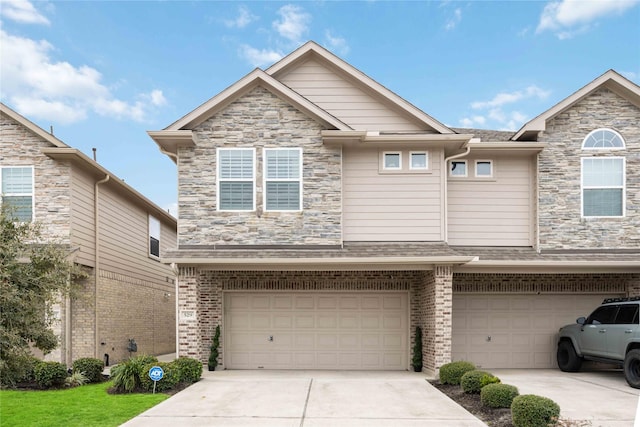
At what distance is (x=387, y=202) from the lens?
13.3m

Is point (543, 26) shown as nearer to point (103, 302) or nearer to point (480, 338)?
point (480, 338)

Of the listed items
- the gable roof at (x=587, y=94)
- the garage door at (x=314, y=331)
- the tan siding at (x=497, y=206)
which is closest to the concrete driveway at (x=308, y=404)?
the garage door at (x=314, y=331)

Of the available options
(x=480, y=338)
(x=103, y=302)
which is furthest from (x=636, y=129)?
(x=103, y=302)

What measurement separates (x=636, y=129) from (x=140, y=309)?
16499 mm

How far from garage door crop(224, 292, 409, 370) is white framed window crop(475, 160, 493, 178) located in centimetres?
398

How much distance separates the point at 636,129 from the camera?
13.9 m

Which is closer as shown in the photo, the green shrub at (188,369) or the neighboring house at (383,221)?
the green shrub at (188,369)

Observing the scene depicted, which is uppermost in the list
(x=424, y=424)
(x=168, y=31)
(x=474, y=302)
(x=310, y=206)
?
(x=168, y=31)

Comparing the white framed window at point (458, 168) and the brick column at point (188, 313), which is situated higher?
the white framed window at point (458, 168)

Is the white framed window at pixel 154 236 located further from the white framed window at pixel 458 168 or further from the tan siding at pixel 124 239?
the white framed window at pixel 458 168

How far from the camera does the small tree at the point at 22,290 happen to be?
7000 millimetres

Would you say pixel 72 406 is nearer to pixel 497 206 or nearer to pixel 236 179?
pixel 236 179

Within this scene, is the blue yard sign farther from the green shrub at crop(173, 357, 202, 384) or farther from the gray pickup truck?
the gray pickup truck

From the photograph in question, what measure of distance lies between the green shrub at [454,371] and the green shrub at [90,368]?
25.0ft
